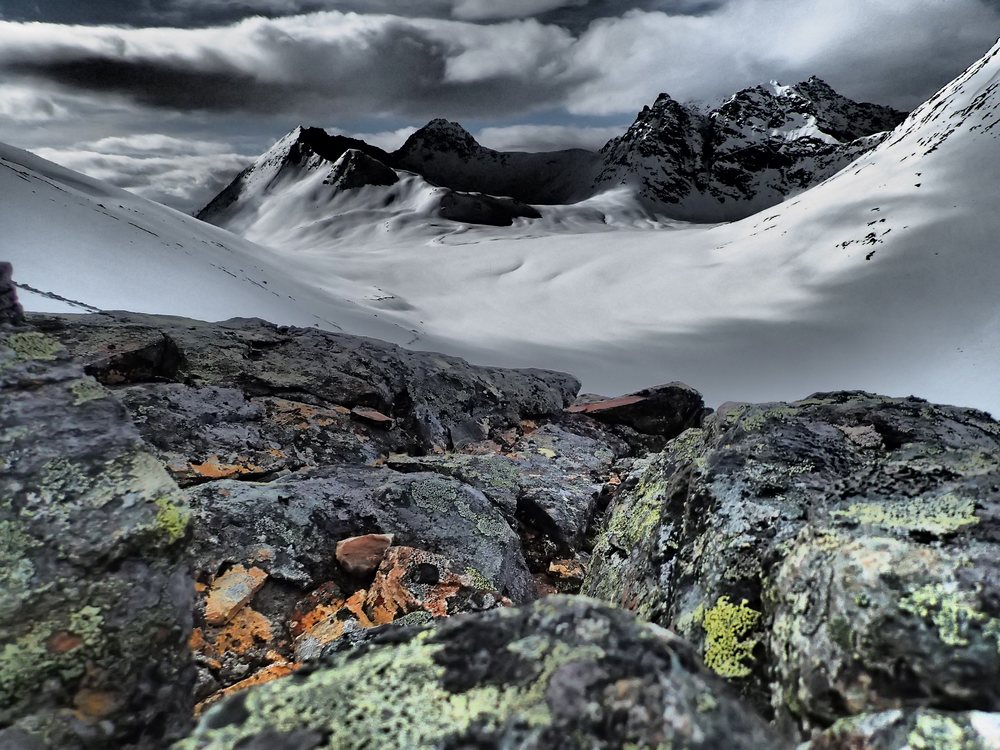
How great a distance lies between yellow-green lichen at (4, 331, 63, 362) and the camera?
309cm

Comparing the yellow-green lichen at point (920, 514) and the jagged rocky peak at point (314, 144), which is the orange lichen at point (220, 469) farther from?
the jagged rocky peak at point (314, 144)

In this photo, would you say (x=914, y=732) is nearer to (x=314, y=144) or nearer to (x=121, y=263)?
(x=121, y=263)

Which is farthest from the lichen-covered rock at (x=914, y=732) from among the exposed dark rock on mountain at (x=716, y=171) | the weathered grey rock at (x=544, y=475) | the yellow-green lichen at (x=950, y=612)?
the exposed dark rock on mountain at (x=716, y=171)

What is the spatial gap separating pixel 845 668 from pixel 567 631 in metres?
0.92

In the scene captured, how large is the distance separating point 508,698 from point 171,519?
5.61ft

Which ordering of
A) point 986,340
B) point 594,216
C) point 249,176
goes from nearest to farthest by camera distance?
point 986,340
point 594,216
point 249,176

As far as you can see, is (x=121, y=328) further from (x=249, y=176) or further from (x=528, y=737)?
(x=249, y=176)

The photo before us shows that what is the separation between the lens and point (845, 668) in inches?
77.9

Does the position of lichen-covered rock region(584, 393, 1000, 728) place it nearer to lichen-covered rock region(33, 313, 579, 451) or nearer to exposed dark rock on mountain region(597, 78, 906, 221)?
lichen-covered rock region(33, 313, 579, 451)

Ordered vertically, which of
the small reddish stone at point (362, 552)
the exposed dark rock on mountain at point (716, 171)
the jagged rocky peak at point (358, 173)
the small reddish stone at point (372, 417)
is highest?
the exposed dark rock on mountain at point (716, 171)

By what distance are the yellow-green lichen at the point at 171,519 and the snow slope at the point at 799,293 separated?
15.1 metres

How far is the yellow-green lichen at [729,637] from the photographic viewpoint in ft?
7.88

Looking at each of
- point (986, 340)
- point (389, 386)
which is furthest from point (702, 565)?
point (986, 340)

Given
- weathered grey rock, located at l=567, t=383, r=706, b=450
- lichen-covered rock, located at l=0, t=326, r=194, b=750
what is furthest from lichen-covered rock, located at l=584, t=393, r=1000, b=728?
weathered grey rock, located at l=567, t=383, r=706, b=450
